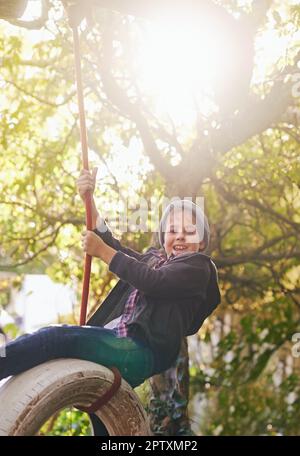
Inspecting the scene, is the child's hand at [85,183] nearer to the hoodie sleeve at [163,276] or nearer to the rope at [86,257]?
the rope at [86,257]

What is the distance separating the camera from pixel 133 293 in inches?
140

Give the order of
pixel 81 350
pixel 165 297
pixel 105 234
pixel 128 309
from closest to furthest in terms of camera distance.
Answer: pixel 81 350, pixel 165 297, pixel 128 309, pixel 105 234

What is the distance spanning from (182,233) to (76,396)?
0.81 meters

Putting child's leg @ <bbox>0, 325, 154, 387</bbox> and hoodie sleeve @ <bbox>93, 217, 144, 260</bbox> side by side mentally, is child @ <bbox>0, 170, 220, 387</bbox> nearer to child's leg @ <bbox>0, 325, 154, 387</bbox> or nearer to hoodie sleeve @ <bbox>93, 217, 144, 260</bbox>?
child's leg @ <bbox>0, 325, 154, 387</bbox>

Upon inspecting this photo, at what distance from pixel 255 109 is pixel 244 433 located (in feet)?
14.0

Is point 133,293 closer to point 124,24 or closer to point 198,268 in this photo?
point 198,268

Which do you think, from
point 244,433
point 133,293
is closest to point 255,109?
point 133,293

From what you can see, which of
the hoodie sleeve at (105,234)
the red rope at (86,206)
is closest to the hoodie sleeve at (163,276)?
the red rope at (86,206)

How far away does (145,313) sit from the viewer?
3.35 meters

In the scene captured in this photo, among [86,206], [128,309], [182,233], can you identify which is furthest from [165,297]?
[86,206]

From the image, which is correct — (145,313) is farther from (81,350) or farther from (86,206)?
(86,206)

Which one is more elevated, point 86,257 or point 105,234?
point 105,234

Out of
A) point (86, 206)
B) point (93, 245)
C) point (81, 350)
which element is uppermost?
point (86, 206)

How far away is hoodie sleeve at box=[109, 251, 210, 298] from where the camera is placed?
3.27 metres
